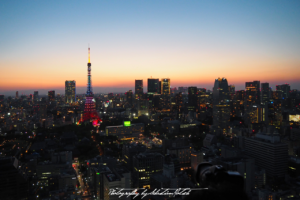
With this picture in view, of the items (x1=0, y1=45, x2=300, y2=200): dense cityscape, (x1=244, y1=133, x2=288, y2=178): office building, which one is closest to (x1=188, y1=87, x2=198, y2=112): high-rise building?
(x1=0, y1=45, x2=300, y2=200): dense cityscape

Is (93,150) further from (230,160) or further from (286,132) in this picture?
(286,132)

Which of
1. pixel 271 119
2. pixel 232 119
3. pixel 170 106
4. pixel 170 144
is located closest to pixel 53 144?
pixel 170 144

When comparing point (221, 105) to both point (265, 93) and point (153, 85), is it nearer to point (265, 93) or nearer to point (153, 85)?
point (265, 93)

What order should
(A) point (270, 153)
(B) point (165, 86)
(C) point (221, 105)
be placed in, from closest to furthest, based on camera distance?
(A) point (270, 153) < (C) point (221, 105) < (B) point (165, 86)

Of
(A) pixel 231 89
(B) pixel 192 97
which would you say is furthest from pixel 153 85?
(A) pixel 231 89

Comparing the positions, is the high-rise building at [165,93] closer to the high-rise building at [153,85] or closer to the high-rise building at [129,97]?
the high-rise building at [153,85]

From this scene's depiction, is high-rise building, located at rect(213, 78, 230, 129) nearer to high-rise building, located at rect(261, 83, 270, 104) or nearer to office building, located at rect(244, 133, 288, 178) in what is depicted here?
high-rise building, located at rect(261, 83, 270, 104)
